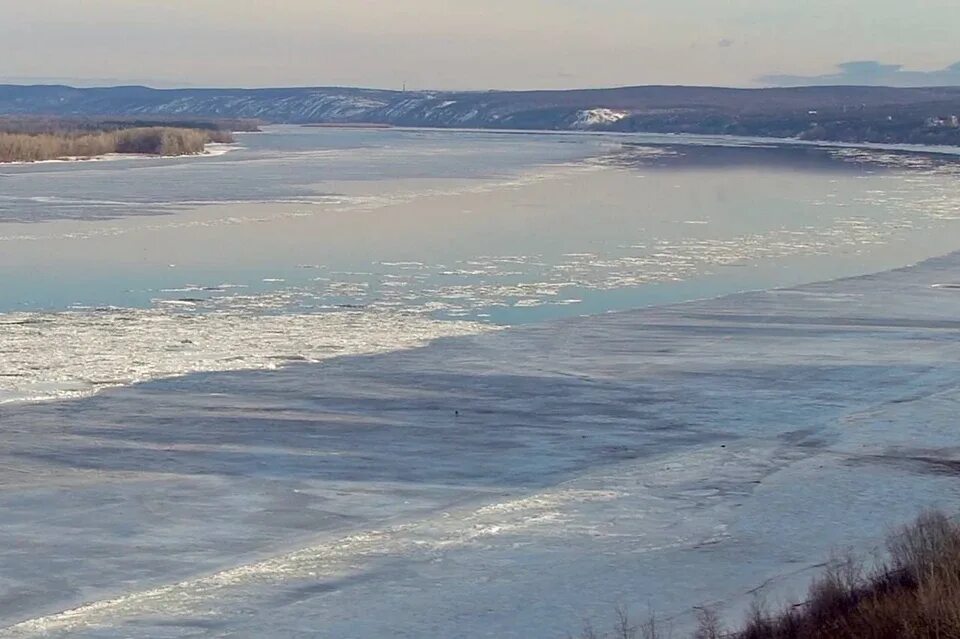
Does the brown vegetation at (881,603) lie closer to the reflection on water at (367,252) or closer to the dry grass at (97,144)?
the reflection on water at (367,252)

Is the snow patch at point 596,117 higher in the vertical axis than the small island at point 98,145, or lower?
higher

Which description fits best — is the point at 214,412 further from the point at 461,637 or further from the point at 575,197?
the point at 575,197

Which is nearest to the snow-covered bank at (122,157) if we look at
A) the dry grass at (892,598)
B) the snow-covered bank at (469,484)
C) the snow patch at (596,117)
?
the snow-covered bank at (469,484)

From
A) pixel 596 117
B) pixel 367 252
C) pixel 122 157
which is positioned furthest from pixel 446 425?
pixel 596 117

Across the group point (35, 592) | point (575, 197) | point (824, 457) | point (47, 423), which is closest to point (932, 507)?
point (824, 457)

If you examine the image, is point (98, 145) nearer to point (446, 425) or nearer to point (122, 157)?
point (122, 157)

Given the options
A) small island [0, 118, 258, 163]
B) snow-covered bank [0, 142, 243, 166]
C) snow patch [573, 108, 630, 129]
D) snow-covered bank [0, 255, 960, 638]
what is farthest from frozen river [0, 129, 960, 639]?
snow patch [573, 108, 630, 129]
